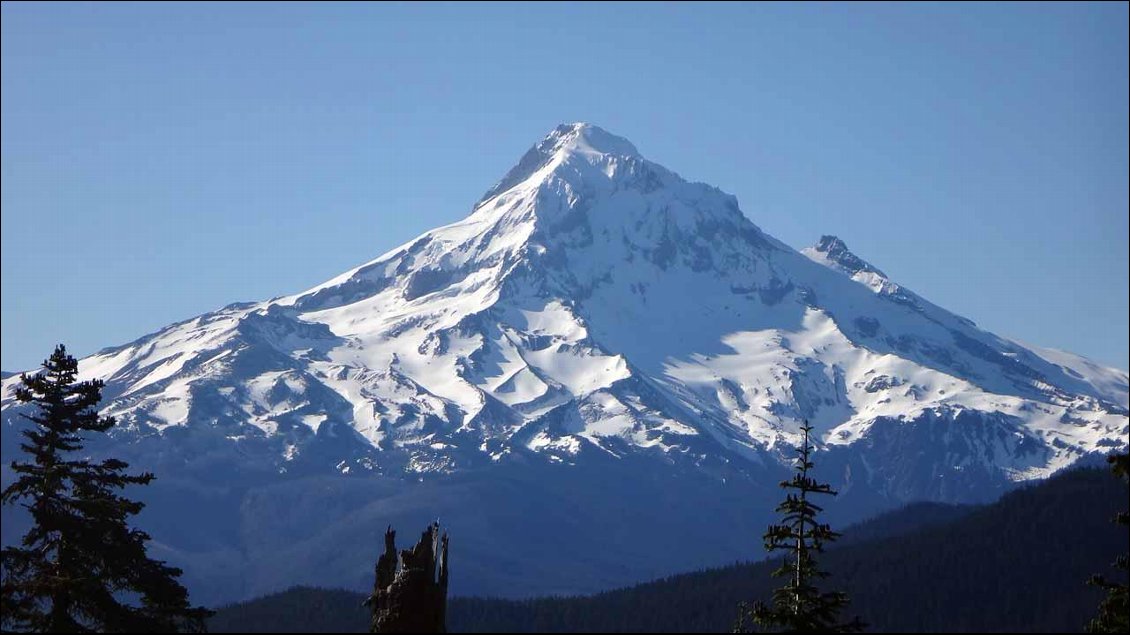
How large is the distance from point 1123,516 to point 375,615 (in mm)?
14439

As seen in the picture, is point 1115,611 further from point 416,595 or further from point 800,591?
point 416,595

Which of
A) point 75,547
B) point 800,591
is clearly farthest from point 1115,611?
point 75,547

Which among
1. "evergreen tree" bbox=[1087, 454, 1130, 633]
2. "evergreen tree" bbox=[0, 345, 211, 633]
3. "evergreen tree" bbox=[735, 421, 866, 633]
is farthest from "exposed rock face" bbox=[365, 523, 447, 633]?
"evergreen tree" bbox=[1087, 454, 1130, 633]

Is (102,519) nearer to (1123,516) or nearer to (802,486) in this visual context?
(802,486)

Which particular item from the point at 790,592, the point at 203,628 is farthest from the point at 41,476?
the point at 790,592

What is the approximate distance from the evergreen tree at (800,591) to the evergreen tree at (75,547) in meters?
13.1

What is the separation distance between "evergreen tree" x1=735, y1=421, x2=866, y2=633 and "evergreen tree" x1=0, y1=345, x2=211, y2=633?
1308cm

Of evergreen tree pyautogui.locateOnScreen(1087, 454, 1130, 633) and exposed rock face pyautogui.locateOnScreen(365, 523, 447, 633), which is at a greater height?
evergreen tree pyautogui.locateOnScreen(1087, 454, 1130, 633)

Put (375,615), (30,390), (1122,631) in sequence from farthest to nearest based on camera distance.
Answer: (30,390) → (1122,631) → (375,615)

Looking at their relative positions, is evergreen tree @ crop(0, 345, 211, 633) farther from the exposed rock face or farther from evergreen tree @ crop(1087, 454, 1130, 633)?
evergreen tree @ crop(1087, 454, 1130, 633)

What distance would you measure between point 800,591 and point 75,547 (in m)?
16.1

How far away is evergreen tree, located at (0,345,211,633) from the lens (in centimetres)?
4181

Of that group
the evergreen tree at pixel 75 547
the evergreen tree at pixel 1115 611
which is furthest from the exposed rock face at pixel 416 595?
the evergreen tree at pixel 1115 611

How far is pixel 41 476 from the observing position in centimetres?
4303
